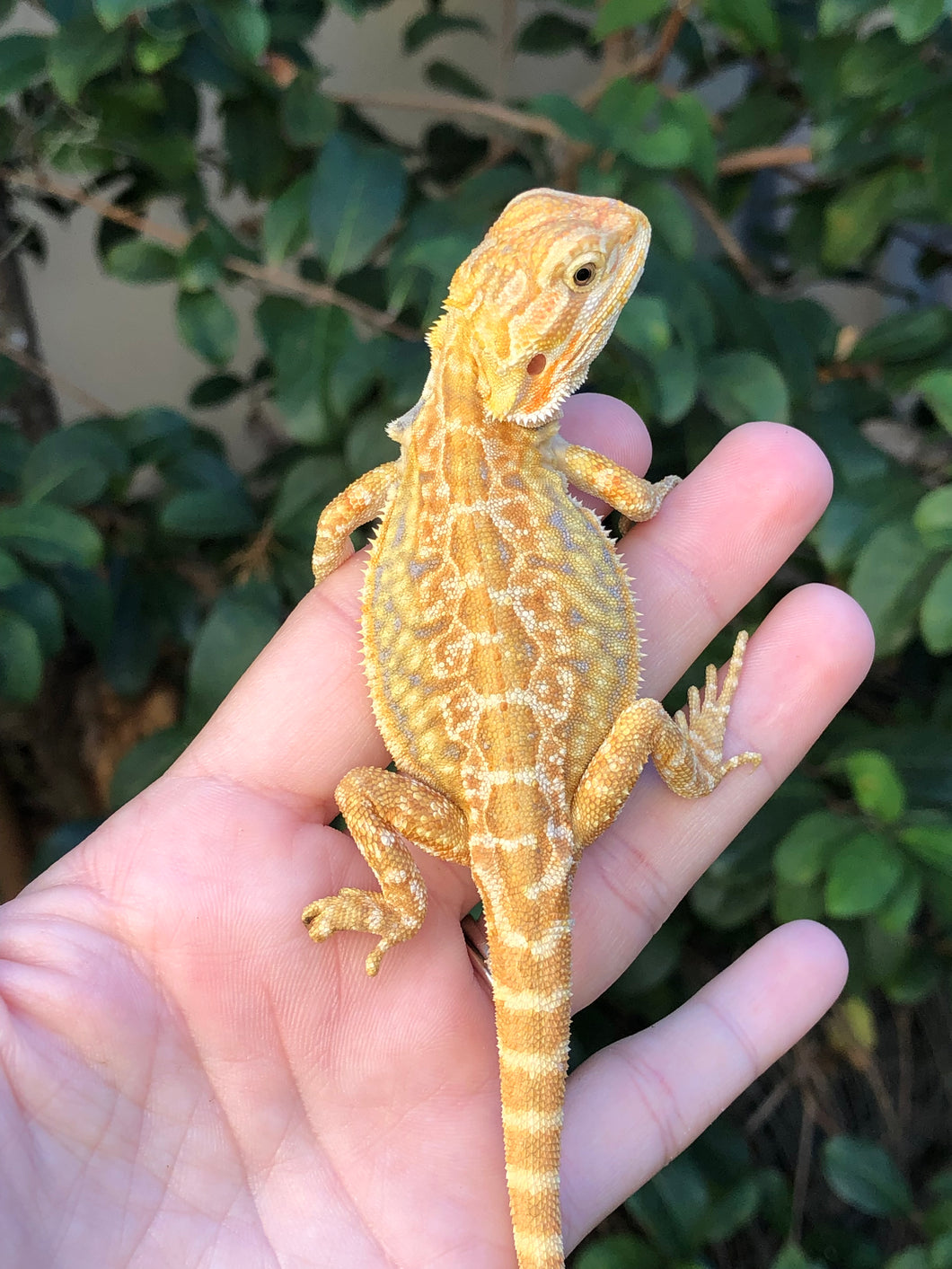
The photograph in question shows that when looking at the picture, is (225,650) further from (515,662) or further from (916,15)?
(916,15)

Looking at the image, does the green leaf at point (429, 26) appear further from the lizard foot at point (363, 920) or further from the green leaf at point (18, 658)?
the lizard foot at point (363, 920)

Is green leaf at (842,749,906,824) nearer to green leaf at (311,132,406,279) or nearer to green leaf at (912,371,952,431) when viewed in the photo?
green leaf at (912,371,952,431)

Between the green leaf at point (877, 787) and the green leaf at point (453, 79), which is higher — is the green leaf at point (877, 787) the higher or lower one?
the lower one

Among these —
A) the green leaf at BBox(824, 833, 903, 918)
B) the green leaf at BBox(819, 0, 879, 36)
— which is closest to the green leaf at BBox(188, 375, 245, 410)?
the green leaf at BBox(819, 0, 879, 36)

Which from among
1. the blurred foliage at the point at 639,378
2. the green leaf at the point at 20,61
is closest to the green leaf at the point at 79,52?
the blurred foliage at the point at 639,378

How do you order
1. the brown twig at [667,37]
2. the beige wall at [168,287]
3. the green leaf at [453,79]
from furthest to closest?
1. the beige wall at [168,287]
2. the green leaf at [453,79]
3. the brown twig at [667,37]

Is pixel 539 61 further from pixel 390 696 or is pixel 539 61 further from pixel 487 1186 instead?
pixel 487 1186
